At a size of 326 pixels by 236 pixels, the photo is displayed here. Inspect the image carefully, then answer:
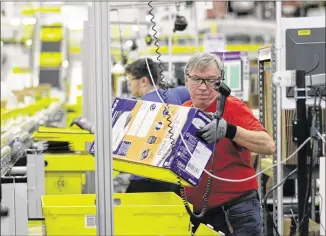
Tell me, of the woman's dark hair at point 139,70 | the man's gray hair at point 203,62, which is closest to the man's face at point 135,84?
the woman's dark hair at point 139,70

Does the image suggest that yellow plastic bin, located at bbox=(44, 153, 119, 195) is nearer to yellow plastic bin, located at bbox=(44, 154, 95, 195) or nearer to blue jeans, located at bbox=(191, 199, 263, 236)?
yellow plastic bin, located at bbox=(44, 154, 95, 195)

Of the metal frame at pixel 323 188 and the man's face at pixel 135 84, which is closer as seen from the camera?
the metal frame at pixel 323 188

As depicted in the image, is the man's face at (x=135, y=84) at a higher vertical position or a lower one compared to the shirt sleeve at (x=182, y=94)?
higher

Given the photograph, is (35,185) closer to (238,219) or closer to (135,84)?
(238,219)

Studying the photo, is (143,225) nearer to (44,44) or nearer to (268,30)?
(44,44)

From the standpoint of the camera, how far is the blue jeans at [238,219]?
4.14m

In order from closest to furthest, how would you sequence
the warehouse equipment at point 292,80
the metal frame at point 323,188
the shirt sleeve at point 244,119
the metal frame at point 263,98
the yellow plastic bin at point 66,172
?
the metal frame at point 323,188 → the warehouse equipment at point 292,80 → the shirt sleeve at point 244,119 → the metal frame at point 263,98 → the yellow plastic bin at point 66,172

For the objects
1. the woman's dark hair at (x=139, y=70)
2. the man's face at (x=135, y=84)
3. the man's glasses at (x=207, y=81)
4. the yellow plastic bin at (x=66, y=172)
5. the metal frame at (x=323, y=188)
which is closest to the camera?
the metal frame at (x=323, y=188)

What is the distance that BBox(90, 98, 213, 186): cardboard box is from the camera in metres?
3.47

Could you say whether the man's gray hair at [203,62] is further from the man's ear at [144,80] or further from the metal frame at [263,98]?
the man's ear at [144,80]

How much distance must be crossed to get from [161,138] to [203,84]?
1.90 feet

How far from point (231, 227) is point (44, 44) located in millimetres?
11261

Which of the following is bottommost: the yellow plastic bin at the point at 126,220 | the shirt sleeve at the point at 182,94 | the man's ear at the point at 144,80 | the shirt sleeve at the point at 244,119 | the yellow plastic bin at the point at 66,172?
the yellow plastic bin at the point at 66,172

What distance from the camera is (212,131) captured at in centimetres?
338
